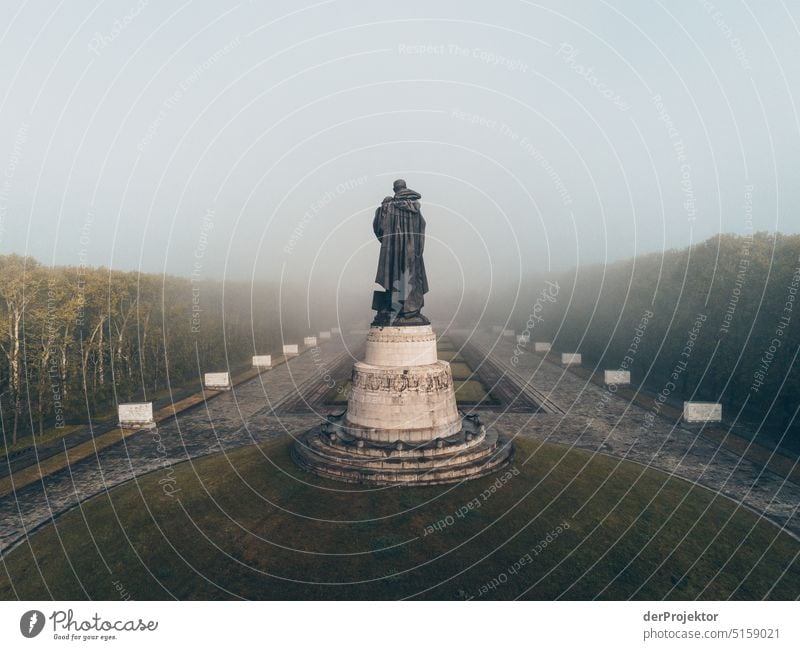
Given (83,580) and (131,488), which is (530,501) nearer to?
(83,580)

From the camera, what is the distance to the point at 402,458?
1748cm

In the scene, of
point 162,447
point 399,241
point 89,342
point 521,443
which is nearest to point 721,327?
point 521,443

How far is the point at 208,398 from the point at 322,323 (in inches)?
2972

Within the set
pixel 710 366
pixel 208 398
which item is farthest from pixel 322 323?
pixel 710 366

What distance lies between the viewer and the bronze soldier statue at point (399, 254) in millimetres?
20016

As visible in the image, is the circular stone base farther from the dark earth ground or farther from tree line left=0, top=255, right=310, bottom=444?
tree line left=0, top=255, right=310, bottom=444

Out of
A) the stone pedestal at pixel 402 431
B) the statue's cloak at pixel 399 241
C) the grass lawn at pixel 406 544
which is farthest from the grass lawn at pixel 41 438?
the statue's cloak at pixel 399 241

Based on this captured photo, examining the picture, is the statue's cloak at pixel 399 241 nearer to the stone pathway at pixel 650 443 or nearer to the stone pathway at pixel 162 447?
the stone pathway at pixel 650 443

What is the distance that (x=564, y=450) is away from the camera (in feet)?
72.3

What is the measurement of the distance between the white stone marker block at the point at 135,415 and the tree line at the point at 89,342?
3.68 metres

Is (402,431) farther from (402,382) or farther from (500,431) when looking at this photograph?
(500,431)

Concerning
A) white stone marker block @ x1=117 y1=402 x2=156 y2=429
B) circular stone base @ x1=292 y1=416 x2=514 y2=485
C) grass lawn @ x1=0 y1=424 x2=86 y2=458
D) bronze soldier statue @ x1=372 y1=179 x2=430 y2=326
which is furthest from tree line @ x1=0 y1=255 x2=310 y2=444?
bronze soldier statue @ x1=372 y1=179 x2=430 y2=326

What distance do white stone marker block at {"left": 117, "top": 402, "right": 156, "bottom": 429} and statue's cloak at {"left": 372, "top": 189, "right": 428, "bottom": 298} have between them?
18152mm

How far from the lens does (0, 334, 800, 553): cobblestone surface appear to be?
1719 cm
